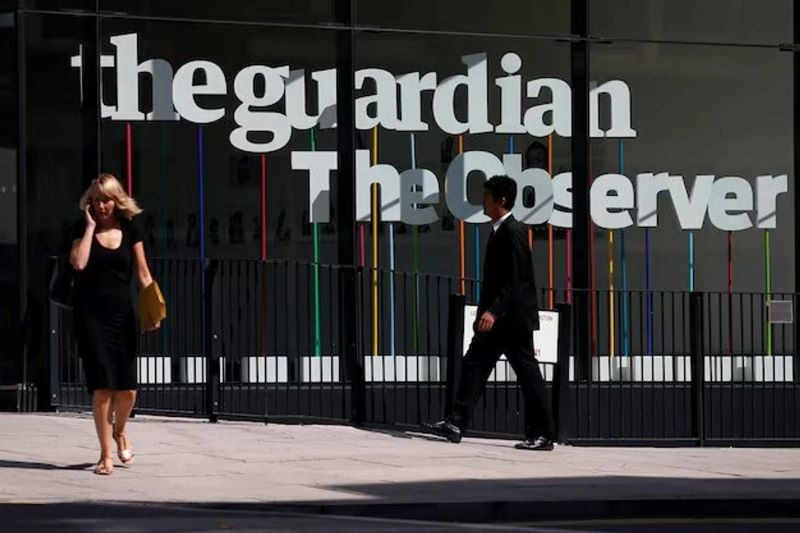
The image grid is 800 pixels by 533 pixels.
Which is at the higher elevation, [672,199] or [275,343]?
[672,199]

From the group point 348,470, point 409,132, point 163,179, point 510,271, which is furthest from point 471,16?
point 348,470

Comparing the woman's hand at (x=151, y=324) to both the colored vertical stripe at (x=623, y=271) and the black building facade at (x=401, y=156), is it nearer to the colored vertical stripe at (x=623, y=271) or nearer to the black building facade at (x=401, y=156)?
the black building facade at (x=401, y=156)

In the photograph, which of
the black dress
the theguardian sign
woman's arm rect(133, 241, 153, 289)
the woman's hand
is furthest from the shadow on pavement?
the theguardian sign

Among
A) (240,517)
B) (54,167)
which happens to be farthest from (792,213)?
(240,517)

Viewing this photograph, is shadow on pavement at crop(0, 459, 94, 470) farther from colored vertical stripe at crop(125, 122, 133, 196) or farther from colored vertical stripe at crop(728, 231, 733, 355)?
colored vertical stripe at crop(728, 231, 733, 355)

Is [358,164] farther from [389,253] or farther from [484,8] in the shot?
[484,8]

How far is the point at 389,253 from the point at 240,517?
7123 millimetres

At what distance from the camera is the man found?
1311cm

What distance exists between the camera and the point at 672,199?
17.1 metres

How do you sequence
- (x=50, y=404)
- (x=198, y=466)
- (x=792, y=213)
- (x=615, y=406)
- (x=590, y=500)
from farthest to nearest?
1. (x=792, y=213)
2. (x=615, y=406)
3. (x=50, y=404)
4. (x=198, y=466)
5. (x=590, y=500)

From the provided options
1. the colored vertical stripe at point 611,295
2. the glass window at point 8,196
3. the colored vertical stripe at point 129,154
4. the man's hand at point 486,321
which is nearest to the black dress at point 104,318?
the man's hand at point 486,321

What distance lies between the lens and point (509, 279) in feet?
43.0

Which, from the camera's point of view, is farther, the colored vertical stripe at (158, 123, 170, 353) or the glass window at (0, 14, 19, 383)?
the colored vertical stripe at (158, 123, 170, 353)

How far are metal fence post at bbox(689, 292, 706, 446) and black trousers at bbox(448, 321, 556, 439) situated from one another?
236 cm
